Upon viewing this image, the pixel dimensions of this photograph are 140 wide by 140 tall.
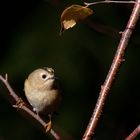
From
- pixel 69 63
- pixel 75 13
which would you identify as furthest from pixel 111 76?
pixel 69 63

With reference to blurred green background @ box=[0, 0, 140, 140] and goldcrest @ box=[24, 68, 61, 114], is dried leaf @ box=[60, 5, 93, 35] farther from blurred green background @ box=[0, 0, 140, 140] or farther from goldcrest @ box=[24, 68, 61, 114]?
blurred green background @ box=[0, 0, 140, 140]

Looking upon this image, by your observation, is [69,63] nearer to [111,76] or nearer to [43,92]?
[43,92]

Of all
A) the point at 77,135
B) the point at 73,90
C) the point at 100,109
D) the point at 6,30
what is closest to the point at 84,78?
the point at 73,90

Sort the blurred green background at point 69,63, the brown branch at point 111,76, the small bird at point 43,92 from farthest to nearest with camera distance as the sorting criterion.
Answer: the blurred green background at point 69,63, the small bird at point 43,92, the brown branch at point 111,76

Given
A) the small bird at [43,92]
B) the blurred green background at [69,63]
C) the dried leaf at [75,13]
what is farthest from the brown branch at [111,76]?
the blurred green background at [69,63]

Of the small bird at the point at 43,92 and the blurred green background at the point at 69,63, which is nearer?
the small bird at the point at 43,92

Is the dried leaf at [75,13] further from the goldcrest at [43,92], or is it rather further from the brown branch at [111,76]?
the goldcrest at [43,92]
